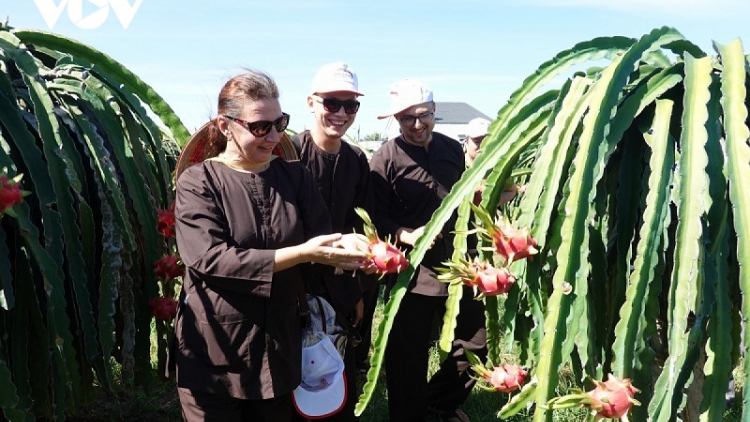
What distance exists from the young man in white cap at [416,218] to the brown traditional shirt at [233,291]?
3.81ft

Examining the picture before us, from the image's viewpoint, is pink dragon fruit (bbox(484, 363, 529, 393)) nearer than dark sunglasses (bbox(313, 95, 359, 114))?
Yes

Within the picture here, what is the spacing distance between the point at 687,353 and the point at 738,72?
65 centimetres

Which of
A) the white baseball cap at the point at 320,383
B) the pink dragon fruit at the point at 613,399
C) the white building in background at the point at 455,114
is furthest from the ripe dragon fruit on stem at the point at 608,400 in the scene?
the white building in background at the point at 455,114

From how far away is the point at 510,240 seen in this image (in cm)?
169

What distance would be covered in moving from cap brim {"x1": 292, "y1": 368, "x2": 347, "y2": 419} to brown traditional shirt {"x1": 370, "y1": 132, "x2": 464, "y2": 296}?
1.06m

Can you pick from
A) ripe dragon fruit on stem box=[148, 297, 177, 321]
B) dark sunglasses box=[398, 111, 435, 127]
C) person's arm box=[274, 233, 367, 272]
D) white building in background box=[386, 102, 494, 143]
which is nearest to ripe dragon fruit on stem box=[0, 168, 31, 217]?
person's arm box=[274, 233, 367, 272]

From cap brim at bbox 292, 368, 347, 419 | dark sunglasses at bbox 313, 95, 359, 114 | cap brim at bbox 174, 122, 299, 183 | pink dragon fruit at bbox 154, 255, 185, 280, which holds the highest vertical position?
dark sunglasses at bbox 313, 95, 359, 114

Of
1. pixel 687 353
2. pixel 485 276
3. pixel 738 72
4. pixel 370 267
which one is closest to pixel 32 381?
pixel 370 267

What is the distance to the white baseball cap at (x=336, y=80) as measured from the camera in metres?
3.08

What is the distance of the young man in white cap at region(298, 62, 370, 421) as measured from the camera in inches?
116

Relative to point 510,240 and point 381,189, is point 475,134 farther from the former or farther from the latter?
point 510,240

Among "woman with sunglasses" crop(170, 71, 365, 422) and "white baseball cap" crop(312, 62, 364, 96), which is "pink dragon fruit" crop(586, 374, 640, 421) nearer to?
"woman with sunglasses" crop(170, 71, 365, 422)

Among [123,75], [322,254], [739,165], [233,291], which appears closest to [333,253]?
[322,254]

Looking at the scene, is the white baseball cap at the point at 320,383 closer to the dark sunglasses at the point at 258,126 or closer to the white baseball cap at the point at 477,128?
the dark sunglasses at the point at 258,126
